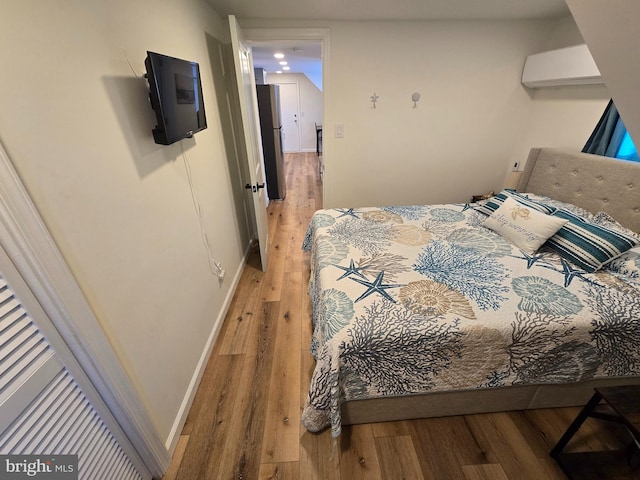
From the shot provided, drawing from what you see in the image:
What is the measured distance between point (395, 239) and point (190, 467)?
1.62m

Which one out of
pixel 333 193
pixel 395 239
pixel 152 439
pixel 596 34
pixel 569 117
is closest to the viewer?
pixel 596 34

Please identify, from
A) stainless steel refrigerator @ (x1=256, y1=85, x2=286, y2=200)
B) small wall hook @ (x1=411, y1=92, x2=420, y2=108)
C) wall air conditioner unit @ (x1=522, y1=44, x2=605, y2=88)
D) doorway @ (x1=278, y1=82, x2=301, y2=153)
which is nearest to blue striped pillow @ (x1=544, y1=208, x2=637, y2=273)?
wall air conditioner unit @ (x1=522, y1=44, x2=605, y2=88)

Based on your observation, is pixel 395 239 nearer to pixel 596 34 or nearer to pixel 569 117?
pixel 596 34

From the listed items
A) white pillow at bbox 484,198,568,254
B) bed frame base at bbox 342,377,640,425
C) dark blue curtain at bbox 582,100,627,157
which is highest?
dark blue curtain at bbox 582,100,627,157

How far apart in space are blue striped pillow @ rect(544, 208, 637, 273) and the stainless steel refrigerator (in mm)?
3381

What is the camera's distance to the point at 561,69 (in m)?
2.04

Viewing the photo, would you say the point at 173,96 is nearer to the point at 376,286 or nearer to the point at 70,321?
the point at 70,321

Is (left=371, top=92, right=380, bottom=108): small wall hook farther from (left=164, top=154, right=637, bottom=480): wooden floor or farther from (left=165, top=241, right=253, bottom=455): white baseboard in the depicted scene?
(left=164, top=154, right=637, bottom=480): wooden floor

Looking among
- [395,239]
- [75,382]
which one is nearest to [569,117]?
[395,239]

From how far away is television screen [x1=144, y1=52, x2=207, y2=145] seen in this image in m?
1.06

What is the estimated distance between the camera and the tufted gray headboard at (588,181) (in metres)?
1.68

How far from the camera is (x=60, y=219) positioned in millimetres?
750

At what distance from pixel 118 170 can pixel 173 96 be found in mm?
456

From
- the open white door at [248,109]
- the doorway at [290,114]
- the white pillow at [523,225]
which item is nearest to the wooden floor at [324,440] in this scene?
the white pillow at [523,225]
